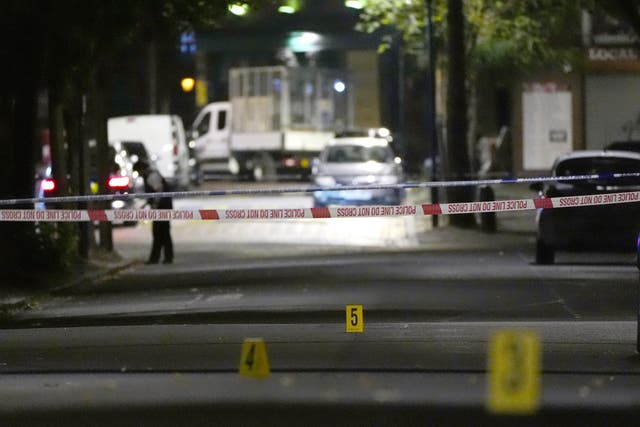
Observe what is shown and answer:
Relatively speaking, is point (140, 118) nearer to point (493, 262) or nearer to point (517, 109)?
point (517, 109)

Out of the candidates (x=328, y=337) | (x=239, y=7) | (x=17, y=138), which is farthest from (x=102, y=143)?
(x=328, y=337)

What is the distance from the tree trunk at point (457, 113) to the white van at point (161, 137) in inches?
373

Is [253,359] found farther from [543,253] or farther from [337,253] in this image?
[337,253]

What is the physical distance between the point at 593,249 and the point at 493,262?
7.51 ft

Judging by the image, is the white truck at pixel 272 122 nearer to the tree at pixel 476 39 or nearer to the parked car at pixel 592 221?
the tree at pixel 476 39

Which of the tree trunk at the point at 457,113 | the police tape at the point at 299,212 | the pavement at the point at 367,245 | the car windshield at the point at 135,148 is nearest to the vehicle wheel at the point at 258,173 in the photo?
the car windshield at the point at 135,148

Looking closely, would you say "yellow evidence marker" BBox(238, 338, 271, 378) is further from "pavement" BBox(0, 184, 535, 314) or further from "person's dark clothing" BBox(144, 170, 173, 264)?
"person's dark clothing" BBox(144, 170, 173, 264)

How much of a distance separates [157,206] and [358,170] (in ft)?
36.2

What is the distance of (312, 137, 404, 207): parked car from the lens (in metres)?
31.7

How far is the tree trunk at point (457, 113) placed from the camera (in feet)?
93.2

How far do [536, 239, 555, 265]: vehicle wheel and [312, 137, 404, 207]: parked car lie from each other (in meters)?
11.7

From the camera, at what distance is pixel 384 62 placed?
2128 inches

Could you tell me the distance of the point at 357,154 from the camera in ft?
110

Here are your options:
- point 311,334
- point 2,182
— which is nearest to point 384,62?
point 2,182
